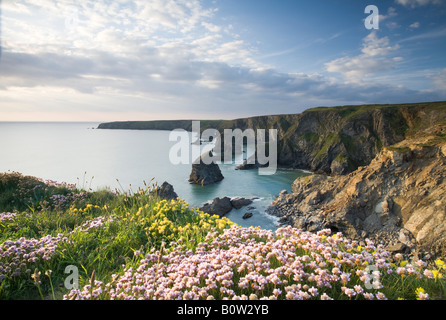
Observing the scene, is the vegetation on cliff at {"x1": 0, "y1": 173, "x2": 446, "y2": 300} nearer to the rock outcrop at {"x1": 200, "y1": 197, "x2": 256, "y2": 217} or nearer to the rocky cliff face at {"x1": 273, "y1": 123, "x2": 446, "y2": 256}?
the rocky cliff face at {"x1": 273, "y1": 123, "x2": 446, "y2": 256}

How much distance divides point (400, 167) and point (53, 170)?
298ft

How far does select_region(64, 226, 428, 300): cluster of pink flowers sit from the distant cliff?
287 feet

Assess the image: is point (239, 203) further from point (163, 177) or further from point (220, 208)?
point (163, 177)

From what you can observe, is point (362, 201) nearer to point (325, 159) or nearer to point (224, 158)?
point (325, 159)

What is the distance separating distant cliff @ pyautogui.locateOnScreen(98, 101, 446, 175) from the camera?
281 feet

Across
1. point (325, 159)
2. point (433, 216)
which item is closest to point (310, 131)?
point (325, 159)

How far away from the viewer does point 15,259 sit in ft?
14.6

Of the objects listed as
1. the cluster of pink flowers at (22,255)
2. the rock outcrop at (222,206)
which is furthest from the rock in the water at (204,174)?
the cluster of pink flowers at (22,255)

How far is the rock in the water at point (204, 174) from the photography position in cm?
6719

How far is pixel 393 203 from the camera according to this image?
3634 centimetres

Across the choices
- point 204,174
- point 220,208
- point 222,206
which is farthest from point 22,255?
point 204,174

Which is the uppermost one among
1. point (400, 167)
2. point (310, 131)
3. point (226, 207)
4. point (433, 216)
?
point (310, 131)

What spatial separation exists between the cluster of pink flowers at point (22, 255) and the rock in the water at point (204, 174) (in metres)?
61.6

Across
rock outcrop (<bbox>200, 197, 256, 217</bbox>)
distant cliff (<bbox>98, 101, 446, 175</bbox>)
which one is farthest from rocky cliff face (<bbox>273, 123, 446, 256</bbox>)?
distant cliff (<bbox>98, 101, 446, 175</bbox>)
